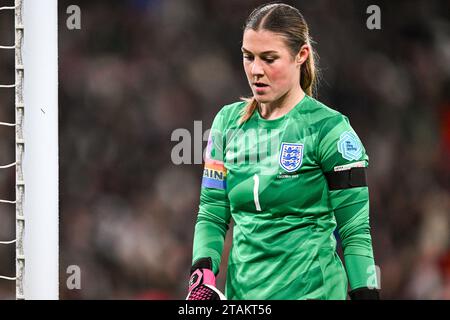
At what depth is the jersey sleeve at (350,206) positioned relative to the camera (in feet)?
6.89

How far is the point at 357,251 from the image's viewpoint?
82.4 inches

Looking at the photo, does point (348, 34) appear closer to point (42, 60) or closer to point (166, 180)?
point (166, 180)

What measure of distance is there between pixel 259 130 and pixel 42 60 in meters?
0.68

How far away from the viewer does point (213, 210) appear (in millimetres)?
2260

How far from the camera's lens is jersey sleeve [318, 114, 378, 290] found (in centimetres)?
210

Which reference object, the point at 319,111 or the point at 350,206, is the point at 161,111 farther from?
the point at 350,206

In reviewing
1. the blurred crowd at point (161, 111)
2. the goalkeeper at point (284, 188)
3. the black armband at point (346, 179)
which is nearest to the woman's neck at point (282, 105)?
the goalkeeper at point (284, 188)

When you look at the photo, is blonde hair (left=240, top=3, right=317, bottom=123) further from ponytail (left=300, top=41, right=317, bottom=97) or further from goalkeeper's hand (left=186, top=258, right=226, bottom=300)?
goalkeeper's hand (left=186, top=258, right=226, bottom=300)

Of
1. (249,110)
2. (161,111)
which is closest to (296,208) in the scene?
(249,110)

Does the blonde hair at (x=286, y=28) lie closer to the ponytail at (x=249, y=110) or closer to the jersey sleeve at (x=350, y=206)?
the ponytail at (x=249, y=110)

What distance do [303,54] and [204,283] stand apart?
2.35 feet

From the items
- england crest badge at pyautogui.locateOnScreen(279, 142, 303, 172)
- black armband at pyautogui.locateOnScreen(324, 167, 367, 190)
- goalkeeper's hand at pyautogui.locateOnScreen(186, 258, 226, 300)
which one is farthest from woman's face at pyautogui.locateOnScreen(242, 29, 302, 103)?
goalkeeper's hand at pyautogui.locateOnScreen(186, 258, 226, 300)
